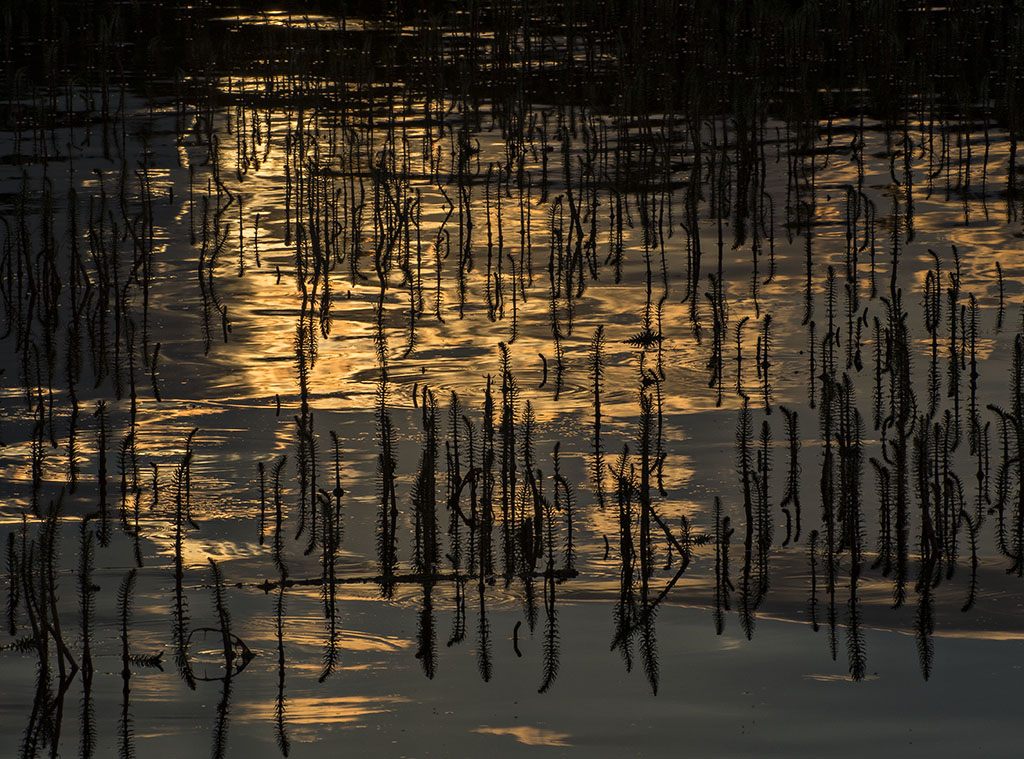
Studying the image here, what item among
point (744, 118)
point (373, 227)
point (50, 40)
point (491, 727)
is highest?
point (50, 40)

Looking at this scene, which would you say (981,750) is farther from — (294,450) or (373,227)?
(373,227)

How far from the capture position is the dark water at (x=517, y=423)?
12.1ft

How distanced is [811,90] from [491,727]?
29.1 ft

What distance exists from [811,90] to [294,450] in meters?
7.18

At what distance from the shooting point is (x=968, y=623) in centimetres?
408

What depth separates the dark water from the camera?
146 inches

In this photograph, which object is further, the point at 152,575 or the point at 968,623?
the point at 152,575

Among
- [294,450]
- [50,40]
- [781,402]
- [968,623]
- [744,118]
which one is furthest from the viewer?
[50,40]

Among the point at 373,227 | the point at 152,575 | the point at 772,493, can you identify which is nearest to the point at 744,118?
the point at 373,227

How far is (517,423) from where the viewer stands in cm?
563

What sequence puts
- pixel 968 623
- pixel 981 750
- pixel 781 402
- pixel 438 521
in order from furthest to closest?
pixel 781 402
pixel 438 521
pixel 968 623
pixel 981 750

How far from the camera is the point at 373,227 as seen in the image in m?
8.68

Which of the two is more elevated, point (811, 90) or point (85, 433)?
point (811, 90)

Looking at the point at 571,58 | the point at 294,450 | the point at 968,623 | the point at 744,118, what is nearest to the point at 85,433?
the point at 294,450
